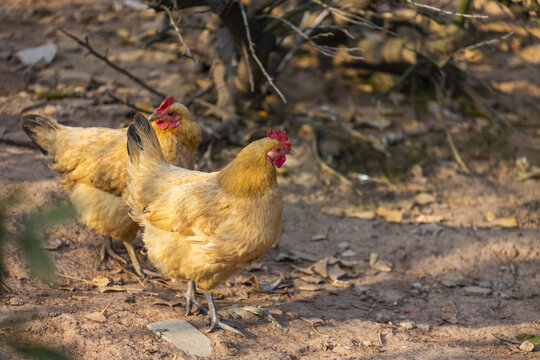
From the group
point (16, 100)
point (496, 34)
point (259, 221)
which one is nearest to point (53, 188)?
point (16, 100)

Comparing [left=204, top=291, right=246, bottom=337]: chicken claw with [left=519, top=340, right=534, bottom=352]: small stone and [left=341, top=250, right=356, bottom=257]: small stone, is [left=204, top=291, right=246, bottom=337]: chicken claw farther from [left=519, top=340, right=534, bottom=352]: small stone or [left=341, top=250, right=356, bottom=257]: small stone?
[left=519, top=340, right=534, bottom=352]: small stone

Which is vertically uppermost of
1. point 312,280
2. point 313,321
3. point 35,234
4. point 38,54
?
point 35,234

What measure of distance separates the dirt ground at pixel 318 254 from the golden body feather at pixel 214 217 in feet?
1.58

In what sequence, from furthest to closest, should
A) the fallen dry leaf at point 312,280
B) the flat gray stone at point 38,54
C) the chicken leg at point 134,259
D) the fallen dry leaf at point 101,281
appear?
the flat gray stone at point 38,54
the fallen dry leaf at point 312,280
the chicken leg at point 134,259
the fallen dry leaf at point 101,281

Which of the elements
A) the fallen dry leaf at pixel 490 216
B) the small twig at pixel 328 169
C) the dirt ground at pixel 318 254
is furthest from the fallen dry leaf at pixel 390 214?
the fallen dry leaf at pixel 490 216

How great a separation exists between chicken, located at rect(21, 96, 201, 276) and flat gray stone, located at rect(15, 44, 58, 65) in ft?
9.68

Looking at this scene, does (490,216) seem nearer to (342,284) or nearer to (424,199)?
(424,199)

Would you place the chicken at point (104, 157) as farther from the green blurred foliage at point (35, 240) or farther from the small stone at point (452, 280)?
the small stone at point (452, 280)

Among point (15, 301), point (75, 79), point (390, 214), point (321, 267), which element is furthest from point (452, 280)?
point (75, 79)

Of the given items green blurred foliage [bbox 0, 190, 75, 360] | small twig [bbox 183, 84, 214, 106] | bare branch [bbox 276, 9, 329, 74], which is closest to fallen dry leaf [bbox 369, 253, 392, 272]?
bare branch [bbox 276, 9, 329, 74]

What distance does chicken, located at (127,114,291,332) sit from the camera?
3605 millimetres

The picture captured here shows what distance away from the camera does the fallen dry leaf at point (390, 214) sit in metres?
5.91

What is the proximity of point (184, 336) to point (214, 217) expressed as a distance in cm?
86

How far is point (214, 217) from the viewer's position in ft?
12.0
